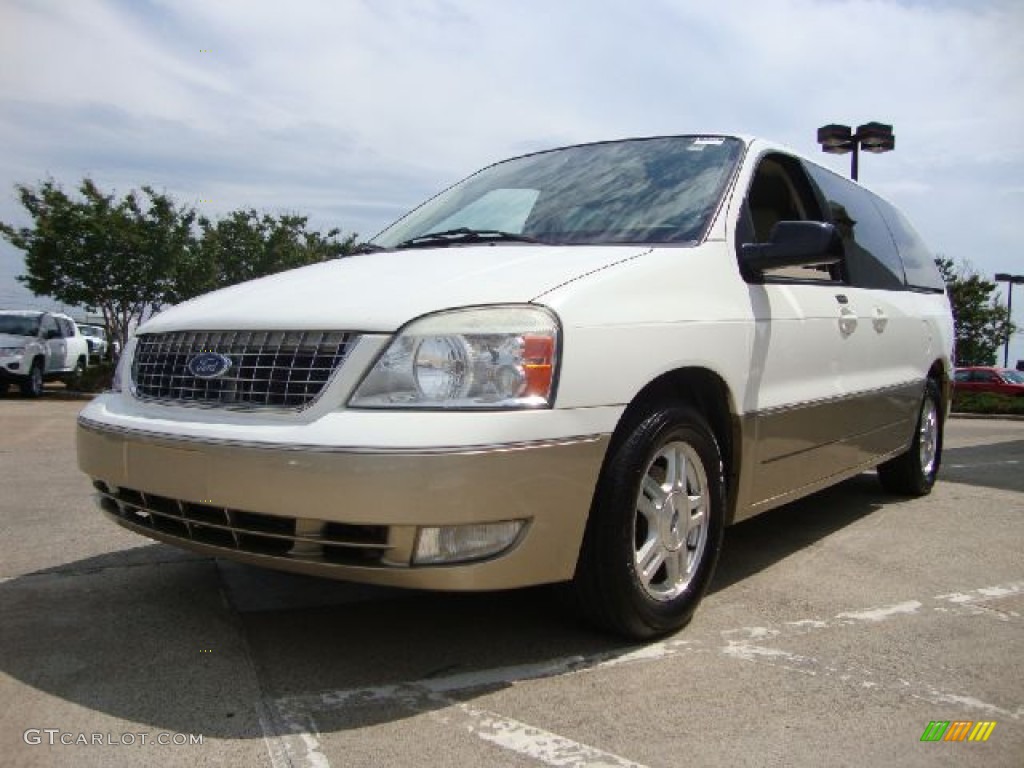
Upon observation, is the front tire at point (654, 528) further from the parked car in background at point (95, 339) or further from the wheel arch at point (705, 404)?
the parked car in background at point (95, 339)

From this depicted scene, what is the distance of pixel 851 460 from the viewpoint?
14.2 ft

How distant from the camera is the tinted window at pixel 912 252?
5.28 m

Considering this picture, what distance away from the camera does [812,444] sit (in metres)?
3.85

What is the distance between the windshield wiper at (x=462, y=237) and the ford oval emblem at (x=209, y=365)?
3.66 feet

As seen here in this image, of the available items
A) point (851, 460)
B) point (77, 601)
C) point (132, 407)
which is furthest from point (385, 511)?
point (851, 460)

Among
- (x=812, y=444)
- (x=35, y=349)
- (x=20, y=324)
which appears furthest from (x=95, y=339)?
(x=812, y=444)

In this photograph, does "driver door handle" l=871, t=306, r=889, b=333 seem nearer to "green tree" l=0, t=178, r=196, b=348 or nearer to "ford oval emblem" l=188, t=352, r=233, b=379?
"ford oval emblem" l=188, t=352, r=233, b=379

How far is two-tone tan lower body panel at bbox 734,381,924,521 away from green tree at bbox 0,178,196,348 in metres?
20.1

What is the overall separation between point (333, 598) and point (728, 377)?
5.43ft

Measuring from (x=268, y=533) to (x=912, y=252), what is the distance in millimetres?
4518

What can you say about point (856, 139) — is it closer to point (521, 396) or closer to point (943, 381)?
point (943, 381)

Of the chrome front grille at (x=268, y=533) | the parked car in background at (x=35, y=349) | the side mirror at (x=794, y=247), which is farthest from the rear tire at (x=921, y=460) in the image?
the parked car in background at (x=35, y=349)

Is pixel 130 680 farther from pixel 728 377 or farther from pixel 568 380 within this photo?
pixel 728 377

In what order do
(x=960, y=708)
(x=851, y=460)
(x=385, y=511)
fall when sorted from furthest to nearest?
(x=851, y=460)
(x=960, y=708)
(x=385, y=511)
